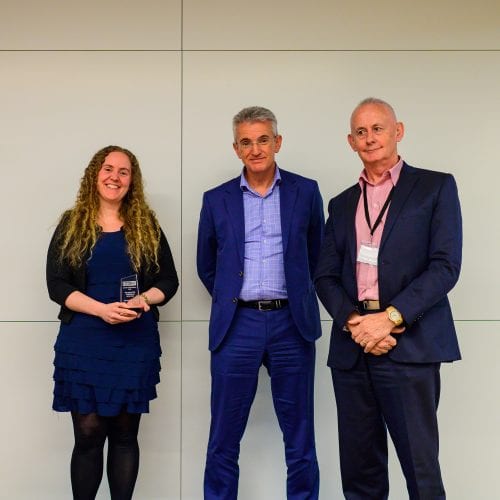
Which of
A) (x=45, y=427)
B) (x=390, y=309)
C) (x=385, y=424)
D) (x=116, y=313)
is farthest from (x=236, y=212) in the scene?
(x=45, y=427)

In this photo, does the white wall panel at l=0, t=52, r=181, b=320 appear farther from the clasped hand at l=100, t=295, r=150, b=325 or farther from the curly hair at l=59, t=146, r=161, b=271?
the clasped hand at l=100, t=295, r=150, b=325

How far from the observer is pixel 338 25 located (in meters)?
3.24

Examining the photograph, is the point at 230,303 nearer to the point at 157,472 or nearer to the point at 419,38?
the point at 157,472

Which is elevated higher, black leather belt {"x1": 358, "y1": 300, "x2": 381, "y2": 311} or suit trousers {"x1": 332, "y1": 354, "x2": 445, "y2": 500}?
black leather belt {"x1": 358, "y1": 300, "x2": 381, "y2": 311}

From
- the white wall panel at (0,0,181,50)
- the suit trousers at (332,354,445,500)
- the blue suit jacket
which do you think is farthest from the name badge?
the white wall panel at (0,0,181,50)

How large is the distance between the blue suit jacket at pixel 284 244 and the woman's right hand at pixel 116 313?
428 millimetres

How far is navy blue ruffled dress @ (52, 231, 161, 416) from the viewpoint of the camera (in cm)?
238

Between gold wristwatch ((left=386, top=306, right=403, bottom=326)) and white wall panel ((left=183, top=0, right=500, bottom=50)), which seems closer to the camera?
gold wristwatch ((left=386, top=306, right=403, bottom=326))

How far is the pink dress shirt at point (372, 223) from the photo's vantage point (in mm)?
2127

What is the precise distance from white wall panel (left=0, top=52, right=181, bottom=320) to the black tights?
83cm

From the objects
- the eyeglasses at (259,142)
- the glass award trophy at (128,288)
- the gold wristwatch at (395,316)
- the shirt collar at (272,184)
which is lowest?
the gold wristwatch at (395,316)

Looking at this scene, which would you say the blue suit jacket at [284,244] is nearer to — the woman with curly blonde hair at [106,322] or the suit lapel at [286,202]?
the suit lapel at [286,202]

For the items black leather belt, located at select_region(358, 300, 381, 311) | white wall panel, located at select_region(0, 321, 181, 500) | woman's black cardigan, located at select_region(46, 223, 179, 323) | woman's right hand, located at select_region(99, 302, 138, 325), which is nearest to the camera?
black leather belt, located at select_region(358, 300, 381, 311)

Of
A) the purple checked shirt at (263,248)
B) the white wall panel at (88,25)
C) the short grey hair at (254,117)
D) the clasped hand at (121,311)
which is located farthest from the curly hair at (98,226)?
the white wall panel at (88,25)
